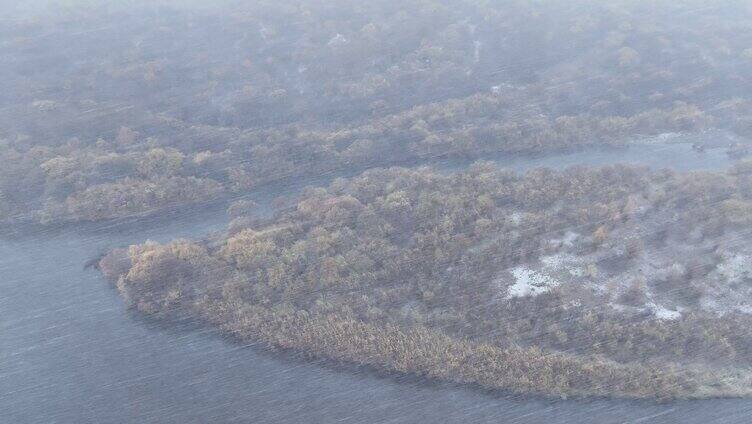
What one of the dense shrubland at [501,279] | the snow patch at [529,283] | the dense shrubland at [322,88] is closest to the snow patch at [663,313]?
the dense shrubland at [501,279]

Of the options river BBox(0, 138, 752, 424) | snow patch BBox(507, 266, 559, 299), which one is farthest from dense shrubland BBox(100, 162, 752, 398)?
river BBox(0, 138, 752, 424)

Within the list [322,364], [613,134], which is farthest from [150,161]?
[613,134]

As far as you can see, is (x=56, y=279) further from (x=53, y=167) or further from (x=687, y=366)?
(x=687, y=366)

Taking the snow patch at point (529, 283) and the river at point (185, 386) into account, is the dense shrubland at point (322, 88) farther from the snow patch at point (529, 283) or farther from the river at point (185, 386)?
the snow patch at point (529, 283)

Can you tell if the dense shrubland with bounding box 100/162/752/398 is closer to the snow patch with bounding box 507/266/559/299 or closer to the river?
the snow patch with bounding box 507/266/559/299

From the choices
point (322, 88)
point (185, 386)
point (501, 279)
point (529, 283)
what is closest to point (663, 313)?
point (529, 283)

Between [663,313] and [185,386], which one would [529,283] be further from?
[185,386]
